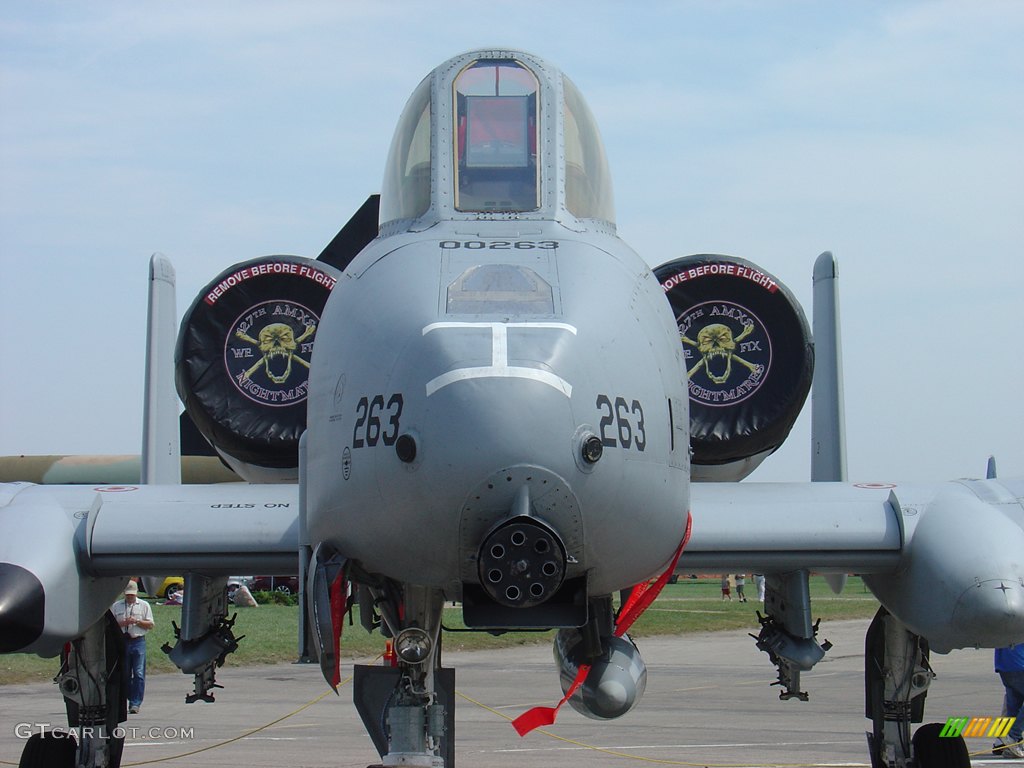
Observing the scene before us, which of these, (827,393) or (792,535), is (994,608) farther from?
(827,393)

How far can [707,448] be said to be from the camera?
28.6 feet

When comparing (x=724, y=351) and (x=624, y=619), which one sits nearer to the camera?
(x=624, y=619)

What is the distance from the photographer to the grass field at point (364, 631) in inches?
902

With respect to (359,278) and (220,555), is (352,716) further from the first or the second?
(359,278)

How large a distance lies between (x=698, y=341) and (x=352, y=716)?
8.79m

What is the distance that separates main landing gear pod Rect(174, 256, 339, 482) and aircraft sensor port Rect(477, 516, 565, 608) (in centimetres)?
377

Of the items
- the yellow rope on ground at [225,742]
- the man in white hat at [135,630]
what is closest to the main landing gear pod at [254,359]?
the yellow rope on ground at [225,742]

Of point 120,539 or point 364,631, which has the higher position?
point 120,539

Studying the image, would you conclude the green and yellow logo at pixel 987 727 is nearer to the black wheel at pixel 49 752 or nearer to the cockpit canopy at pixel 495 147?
the black wheel at pixel 49 752

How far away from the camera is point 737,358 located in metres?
8.87

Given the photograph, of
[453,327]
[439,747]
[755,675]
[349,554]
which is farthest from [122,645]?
[755,675]

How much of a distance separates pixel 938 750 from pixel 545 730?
672 centimetres

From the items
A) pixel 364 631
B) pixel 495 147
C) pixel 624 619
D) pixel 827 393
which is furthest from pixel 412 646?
pixel 364 631

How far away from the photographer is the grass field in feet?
75.2
